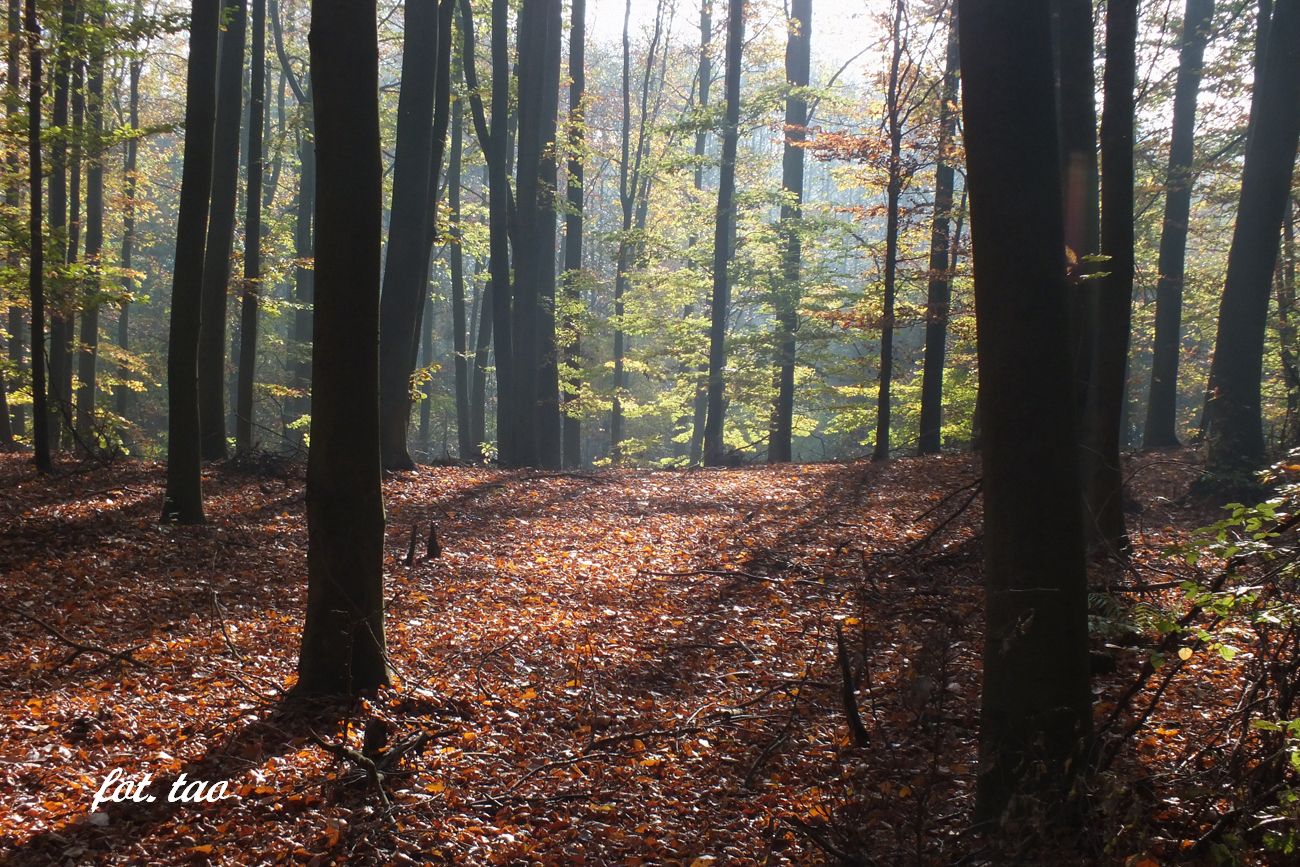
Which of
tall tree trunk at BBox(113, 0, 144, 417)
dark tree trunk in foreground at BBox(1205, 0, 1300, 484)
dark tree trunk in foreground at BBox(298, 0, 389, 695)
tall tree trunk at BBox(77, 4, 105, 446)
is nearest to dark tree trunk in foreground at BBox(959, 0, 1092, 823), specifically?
dark tree trunk in foreground at BBox(298, 0, 389, 695)

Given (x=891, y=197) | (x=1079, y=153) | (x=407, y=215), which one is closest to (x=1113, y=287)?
(x=1079, y=153)

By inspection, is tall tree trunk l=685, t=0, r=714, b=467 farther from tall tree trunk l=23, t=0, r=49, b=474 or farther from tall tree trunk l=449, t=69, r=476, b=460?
tall tree trunk l=23, t=0, r=49, b=474

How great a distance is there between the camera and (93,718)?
492 cm

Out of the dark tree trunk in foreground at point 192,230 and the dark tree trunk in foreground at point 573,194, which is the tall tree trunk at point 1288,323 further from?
the dark tree trunk in foreground at point 573,194

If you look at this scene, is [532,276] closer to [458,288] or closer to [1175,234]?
[458,288]

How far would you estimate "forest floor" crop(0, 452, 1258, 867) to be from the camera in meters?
3.96

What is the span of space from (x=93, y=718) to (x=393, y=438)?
8.81 metres

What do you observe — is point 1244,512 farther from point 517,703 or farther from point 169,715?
point 169,715

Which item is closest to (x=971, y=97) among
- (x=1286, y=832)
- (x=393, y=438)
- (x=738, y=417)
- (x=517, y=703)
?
(x=1286, y=832)

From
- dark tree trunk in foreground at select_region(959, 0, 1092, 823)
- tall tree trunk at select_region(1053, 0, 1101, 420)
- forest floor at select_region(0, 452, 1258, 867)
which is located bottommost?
forest floor at select_region(0, 452, 1258, 867)

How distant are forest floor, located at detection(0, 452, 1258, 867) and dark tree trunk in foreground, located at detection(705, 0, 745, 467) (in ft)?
32.4

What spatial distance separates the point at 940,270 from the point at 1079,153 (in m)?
5.68

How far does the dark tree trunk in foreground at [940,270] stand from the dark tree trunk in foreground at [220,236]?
10.9m

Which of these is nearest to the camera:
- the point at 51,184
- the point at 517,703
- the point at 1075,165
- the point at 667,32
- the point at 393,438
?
the point at 517,703
